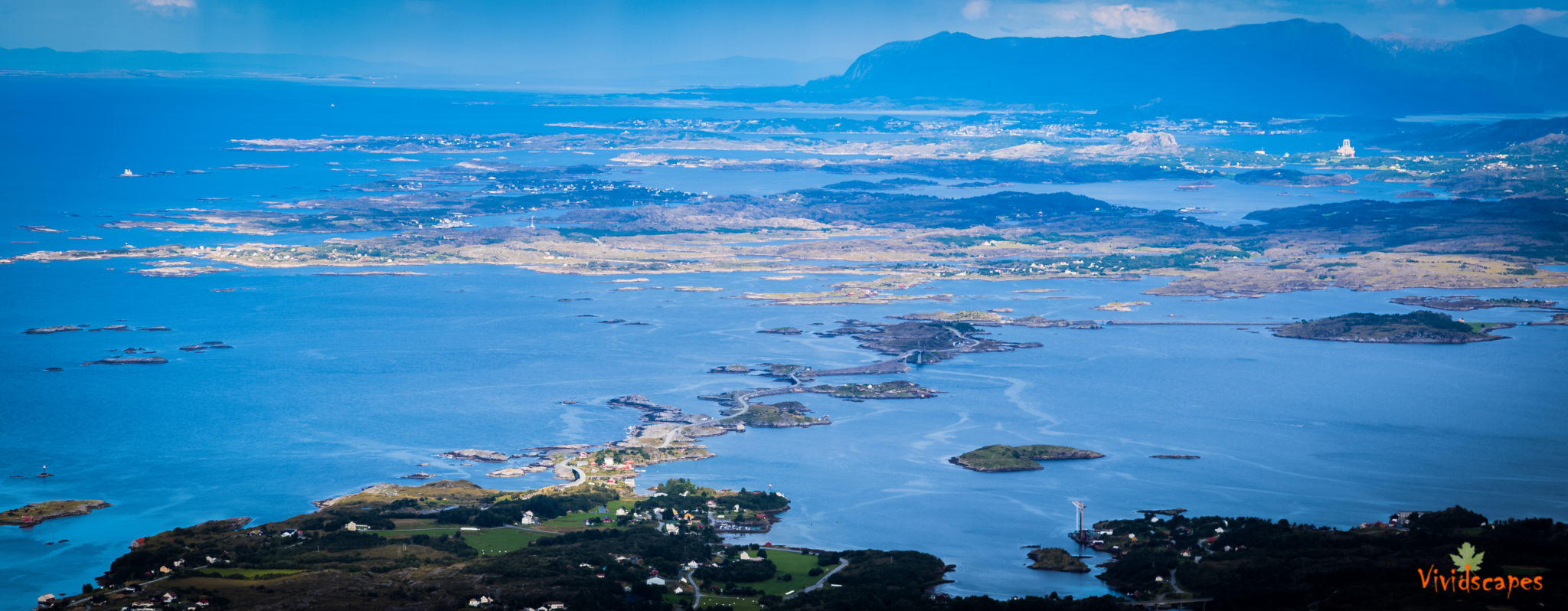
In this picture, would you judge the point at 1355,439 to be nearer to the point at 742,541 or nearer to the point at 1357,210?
the point at 742,541

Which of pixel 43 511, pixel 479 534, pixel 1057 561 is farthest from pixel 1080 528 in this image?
pixel 43 511

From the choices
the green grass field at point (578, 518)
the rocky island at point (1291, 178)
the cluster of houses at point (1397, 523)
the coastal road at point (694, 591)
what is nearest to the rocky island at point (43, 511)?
the green grass field at point (578, 518)

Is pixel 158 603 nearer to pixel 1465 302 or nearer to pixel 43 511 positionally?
pixel 43 511

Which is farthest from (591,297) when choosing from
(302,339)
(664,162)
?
(664,162)

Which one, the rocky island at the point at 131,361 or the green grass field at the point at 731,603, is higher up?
the rocky island at the point at 131,361

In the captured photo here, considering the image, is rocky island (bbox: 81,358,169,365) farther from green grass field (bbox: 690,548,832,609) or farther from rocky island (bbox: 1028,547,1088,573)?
rocky island (bbox: 1028,547,1088,573)

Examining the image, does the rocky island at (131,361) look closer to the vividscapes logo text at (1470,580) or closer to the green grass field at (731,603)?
the green grass field at (731,603)
